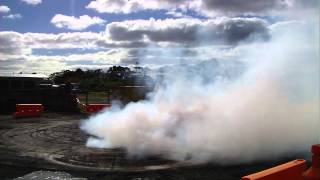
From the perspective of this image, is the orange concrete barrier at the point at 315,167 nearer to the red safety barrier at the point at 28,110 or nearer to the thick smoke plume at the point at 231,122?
the thick smoke plume at the point at 231,122

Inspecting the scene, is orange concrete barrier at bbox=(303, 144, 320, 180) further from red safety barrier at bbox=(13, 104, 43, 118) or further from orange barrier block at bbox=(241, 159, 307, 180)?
red safety barrier at bbox=(13, 104, 43, 118)

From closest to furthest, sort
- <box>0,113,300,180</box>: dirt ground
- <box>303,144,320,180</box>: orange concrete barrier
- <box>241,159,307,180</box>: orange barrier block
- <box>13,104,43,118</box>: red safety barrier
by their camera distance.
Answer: <box>303,144,320,180</box>: orange concrete barrier
<box>241,159,307,180</box>: orange barrier block
<box>0,113,300,180</box>: dirt ground
<box>13,104,43,118</box>: red safety barrier

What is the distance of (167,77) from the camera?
16047 mm

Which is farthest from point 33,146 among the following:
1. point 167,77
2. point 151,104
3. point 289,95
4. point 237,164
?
point 289,95

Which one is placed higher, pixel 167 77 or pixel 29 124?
pixel 167 77

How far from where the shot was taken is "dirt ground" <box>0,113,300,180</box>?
9.45 m

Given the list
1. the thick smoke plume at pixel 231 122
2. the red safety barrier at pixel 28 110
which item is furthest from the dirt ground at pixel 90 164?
the red safety barrier at pixel 28 110

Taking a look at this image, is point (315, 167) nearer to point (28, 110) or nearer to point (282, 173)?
point (282, 173)

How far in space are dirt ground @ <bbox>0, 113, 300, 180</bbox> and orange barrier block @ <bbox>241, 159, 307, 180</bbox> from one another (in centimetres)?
197

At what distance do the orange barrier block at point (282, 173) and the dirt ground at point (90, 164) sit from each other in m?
1.97

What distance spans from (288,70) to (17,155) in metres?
7.88

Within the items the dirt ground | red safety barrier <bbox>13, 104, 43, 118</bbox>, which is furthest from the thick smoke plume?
red safety barrier <bbox>13, 104, 43, 118</bbox>

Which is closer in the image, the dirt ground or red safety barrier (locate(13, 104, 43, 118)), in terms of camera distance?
the dirt ground

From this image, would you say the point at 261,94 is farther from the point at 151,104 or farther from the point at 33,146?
the point at 33,146
